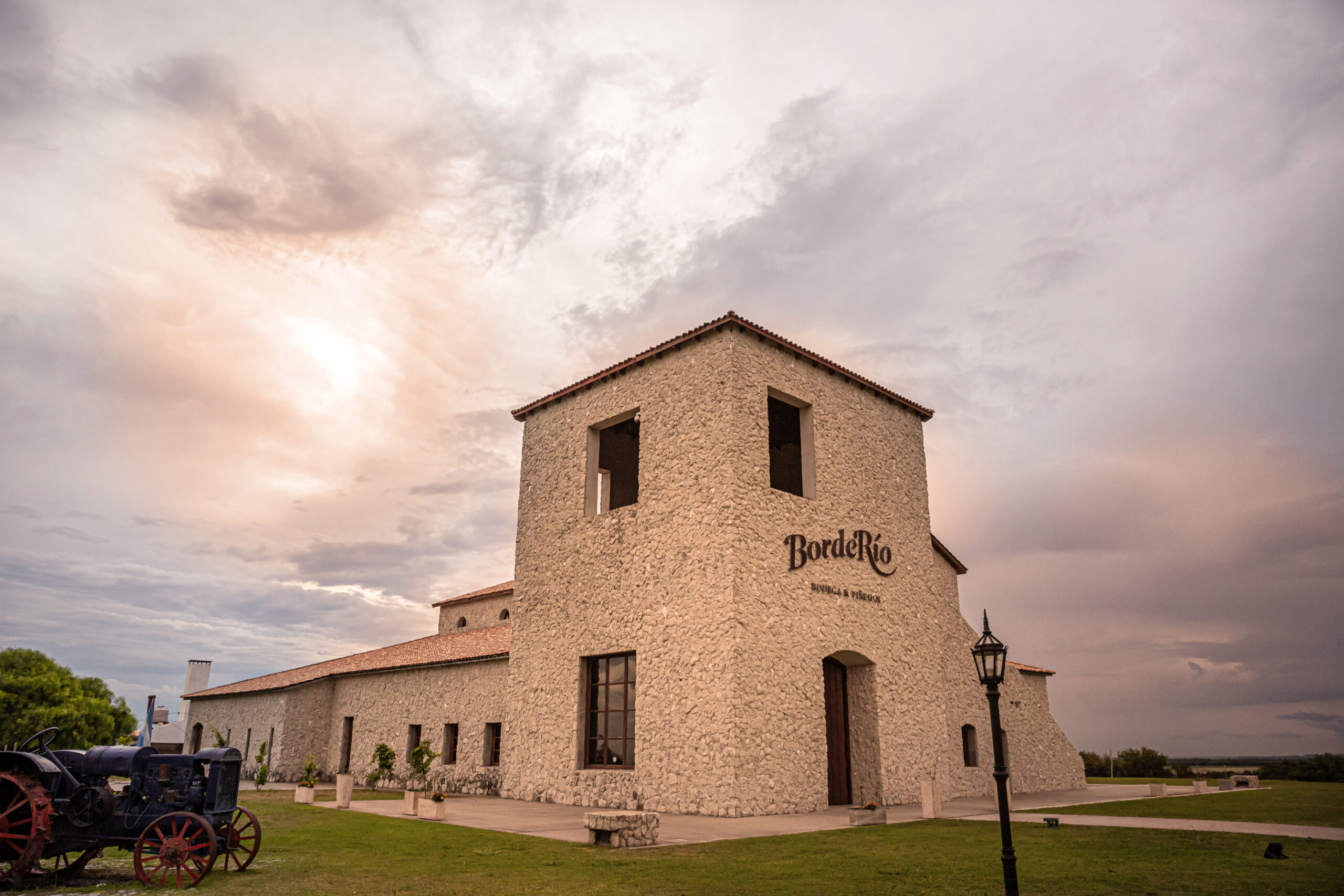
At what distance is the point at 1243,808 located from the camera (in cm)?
1791

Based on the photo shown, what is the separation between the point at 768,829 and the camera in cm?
1362

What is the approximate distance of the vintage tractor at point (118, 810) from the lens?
8.14 metres

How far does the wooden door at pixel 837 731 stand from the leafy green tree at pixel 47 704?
1361 inches

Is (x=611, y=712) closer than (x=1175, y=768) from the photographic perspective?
Yes

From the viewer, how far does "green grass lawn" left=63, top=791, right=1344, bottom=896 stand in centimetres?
845

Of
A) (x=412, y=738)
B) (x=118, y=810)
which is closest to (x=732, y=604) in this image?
(x=118, y=810)

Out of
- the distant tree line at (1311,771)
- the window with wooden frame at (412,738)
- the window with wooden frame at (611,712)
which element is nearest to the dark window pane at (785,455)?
the window with wooden frame at (611,712)

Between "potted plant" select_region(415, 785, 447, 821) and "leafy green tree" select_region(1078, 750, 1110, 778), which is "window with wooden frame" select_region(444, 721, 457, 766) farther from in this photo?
"leafy green tree" select_region(1078, 750, 1110, 778)

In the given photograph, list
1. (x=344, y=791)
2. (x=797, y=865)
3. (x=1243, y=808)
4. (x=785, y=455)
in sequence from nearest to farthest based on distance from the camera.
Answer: (x=797, y=865) → (x=1243, y=808) → (x=344, y=791) → (x=785, y=455)

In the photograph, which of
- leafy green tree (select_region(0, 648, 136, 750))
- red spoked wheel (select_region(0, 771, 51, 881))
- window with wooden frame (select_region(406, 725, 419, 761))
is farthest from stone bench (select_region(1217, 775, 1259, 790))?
leafy green tree (select_region(0, 648, 136, 750))

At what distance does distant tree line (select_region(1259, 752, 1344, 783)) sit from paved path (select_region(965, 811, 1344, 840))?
75.1 feet

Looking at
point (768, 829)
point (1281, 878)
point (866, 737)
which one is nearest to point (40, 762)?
point (768, 829)

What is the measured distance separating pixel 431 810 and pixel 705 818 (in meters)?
5.56

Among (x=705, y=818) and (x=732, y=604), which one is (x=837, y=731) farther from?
(x=732, y=604)
